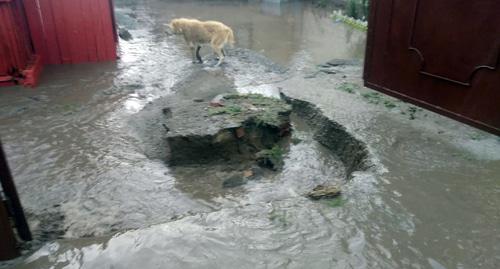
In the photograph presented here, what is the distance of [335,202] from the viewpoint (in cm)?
343

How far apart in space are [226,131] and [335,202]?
1.80 m

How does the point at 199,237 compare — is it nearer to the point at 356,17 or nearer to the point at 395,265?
the point at 395,265

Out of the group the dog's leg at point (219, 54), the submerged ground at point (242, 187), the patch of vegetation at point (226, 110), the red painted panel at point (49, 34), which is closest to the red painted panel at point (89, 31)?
the red painted panel at point (49, 34)

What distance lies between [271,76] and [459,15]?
15.6 feet

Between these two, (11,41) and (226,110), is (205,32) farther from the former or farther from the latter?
(11,41)

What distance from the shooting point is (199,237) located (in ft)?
9.70

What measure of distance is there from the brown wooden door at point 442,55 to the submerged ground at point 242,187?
839 millimetres

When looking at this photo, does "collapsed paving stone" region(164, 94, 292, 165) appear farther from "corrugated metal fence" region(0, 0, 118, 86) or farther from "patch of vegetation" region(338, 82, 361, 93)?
"corrugated metal fence" region(0, 0, 118, 86)

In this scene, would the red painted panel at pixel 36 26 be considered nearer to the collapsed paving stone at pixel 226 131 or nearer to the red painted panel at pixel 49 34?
the red painted panel at pixel 49 34

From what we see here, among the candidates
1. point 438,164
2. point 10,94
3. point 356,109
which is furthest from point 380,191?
point 10,94

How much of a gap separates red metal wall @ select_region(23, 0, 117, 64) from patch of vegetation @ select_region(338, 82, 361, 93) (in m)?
4.83

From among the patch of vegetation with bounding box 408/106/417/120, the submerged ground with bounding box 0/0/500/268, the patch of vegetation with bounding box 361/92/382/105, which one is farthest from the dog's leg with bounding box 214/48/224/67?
the patch of vegetation with bounding box 408/106/417/120

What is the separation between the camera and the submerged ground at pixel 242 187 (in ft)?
9.30

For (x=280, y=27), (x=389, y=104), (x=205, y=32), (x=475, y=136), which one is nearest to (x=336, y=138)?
(x=389, y=104)
